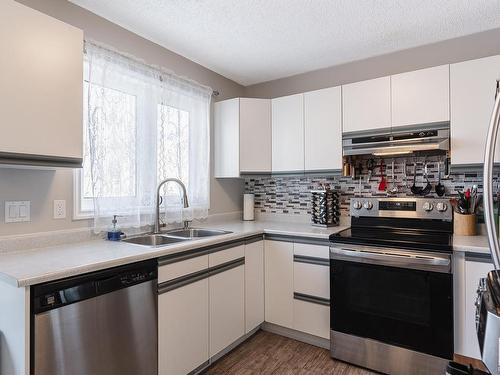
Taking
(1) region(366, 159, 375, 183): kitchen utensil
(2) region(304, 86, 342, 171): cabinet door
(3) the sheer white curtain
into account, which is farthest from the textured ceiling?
(1) region(366, 159, 375, 183): kitchen utensil

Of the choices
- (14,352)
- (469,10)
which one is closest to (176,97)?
(14,352)

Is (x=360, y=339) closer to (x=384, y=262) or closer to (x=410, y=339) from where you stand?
(x=410, y=339)

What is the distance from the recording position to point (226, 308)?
2232mm

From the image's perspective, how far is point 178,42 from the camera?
2.45 meters

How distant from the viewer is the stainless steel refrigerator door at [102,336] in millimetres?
1265

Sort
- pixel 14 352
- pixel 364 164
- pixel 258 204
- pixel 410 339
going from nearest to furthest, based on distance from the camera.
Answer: pixel 14 352
pixel 410 339
pixel 364 164
pixel 258 204

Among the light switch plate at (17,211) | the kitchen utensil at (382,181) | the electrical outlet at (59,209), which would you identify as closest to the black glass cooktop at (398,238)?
the kitchen utensil at (382,181)

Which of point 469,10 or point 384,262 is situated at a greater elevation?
point 469,10

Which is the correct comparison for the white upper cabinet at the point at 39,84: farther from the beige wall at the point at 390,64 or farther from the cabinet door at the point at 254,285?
the beige wall at the point at 390,64

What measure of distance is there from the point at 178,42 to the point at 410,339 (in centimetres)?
265

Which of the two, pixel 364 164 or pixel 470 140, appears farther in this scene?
pixel 364 164

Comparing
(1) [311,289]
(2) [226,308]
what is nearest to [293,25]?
(1) [311,289]

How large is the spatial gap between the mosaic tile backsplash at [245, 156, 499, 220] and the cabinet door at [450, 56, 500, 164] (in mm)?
160

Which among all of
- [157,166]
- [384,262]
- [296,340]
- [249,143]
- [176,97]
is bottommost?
[296,340]
